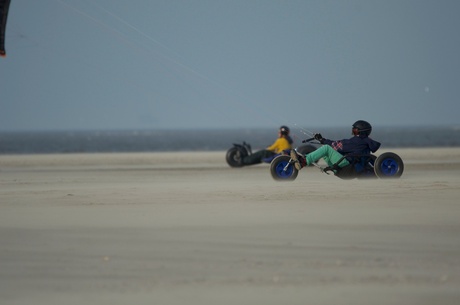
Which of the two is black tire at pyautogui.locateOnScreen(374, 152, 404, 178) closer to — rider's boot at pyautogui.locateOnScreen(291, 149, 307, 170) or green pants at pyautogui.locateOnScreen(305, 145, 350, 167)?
green pants at pyautogui.locateOnScreen(305, 145, 350, 167)

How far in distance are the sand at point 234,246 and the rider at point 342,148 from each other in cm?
172

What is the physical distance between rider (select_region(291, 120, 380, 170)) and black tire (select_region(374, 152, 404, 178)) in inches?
12.7

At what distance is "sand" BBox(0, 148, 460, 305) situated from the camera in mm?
7484

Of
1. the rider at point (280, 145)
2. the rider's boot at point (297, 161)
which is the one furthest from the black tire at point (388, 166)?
the rider at point (280, 145)

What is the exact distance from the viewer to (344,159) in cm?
1850

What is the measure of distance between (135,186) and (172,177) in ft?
14.2

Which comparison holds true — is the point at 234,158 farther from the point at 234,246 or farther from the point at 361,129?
the point at 234,246

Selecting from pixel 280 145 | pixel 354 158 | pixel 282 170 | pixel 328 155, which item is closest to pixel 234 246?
pixel 328 155

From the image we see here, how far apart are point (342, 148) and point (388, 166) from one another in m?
1.20

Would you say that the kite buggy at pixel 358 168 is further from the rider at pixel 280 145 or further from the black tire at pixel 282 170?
the rider at pixel 280 145

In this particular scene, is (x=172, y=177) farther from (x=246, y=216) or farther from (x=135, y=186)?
(x=246, y=216)

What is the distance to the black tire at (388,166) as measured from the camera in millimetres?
18734

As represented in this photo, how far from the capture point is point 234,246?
9711mm

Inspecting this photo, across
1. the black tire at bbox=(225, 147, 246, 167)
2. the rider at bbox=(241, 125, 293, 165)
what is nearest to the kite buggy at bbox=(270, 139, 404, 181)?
the rider at bbox=(241, 125, 293, 165)
